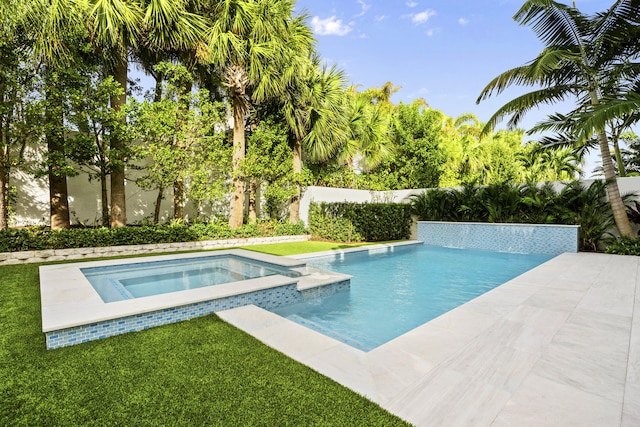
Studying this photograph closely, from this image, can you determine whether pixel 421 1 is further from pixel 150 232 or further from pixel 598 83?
pixel 150 232

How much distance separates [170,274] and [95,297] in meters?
2.63

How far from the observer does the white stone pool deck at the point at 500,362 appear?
2.14 m

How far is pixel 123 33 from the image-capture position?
28.6 feet

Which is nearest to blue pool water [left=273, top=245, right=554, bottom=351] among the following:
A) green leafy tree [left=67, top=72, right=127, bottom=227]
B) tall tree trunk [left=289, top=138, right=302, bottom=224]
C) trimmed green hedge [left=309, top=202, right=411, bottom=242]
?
trimmed green hedge [left=309, top=202, right=411, bottom=242]

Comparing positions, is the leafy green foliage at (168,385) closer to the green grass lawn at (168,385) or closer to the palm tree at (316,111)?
the green grass lawn at (168,385)

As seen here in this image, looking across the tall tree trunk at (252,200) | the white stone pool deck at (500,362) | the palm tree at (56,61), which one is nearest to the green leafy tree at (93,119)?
the palm tree at (56,61)

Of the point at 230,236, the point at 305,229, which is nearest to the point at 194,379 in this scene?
the point at 230,236

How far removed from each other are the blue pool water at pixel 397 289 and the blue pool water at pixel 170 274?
4.82ft

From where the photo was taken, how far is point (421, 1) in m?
12.5

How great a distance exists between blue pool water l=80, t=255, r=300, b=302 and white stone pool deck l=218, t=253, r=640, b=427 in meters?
2.23

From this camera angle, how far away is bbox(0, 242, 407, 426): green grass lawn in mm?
2088

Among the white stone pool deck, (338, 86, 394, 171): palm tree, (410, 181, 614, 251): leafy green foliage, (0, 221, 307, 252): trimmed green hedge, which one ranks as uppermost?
(338, 86, 394, 171): palm tree

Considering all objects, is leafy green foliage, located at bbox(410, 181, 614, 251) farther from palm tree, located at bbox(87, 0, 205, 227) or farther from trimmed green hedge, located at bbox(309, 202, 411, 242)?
palm tree, located at bbox(87, 0, 205, 227)

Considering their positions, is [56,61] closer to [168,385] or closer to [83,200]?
[83,200]
